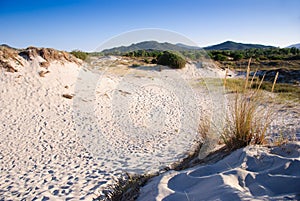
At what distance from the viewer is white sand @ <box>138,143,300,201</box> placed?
206 cm

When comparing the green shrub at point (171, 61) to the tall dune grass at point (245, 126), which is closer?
the tall dune grass at point (245, 126)

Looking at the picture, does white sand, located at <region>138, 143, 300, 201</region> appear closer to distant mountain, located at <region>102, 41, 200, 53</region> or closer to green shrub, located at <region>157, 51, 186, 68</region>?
distant mountain, located at <region>102, 41, 200, 53</region>

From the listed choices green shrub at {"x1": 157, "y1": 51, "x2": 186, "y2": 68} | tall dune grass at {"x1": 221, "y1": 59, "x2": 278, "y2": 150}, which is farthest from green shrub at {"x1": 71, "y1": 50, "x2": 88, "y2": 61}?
tall dune grass at {"x1": 221, "y1": 59, "x2": 278, "y2": 150}

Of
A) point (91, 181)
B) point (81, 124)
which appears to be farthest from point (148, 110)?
point (91, 181)

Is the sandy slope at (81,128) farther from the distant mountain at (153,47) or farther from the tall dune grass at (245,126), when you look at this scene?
the tall dune grass at (245,126)

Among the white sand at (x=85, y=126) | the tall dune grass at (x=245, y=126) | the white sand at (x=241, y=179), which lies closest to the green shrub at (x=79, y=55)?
the white sand at (x=85, y=126)

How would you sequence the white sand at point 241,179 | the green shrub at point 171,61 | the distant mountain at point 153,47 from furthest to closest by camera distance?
the green shrub at point 171,61 → the distant mountain at point 153,47 → the white sand at point 241,179

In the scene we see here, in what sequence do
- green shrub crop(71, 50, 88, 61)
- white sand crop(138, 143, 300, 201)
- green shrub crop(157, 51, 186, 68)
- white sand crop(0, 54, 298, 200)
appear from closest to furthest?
1. white sand crop(138, 143, 300, 201)
2. white sand crop(0, 54, 298, 200)
3. green shrub crop(157, 51, 186, 68)
4. green shrub crop(71, 50, 88, 61)

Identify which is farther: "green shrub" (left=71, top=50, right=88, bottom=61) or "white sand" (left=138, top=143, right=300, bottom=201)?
"green shrub" (left=71, top=50, right=88, bottom=61)

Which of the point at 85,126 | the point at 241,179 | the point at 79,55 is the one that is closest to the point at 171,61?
the point at 79,55

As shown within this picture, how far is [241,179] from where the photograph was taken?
2.33 metres

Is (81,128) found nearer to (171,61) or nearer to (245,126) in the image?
(245,126)

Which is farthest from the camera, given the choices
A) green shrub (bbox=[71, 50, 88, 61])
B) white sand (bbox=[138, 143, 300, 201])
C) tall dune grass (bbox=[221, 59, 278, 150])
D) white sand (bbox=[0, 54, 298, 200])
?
green shrub (bbox=[71, 50, 88, 61])

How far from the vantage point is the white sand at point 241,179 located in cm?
206
